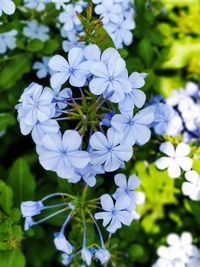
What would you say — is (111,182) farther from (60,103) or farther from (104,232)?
(60,103)

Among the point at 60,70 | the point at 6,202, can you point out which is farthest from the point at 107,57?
the point at 6,202

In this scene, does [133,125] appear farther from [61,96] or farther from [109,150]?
[61,96]

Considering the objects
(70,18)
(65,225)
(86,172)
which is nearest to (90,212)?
(65,225)

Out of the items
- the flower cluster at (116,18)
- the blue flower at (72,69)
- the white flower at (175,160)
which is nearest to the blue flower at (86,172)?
the blue flower at (72,69)

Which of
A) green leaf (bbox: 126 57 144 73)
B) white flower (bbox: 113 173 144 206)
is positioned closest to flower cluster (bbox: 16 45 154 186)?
white flower (bbox: 113 173 144 206)

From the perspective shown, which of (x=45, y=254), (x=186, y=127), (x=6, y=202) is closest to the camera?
(x=6, y=202)
